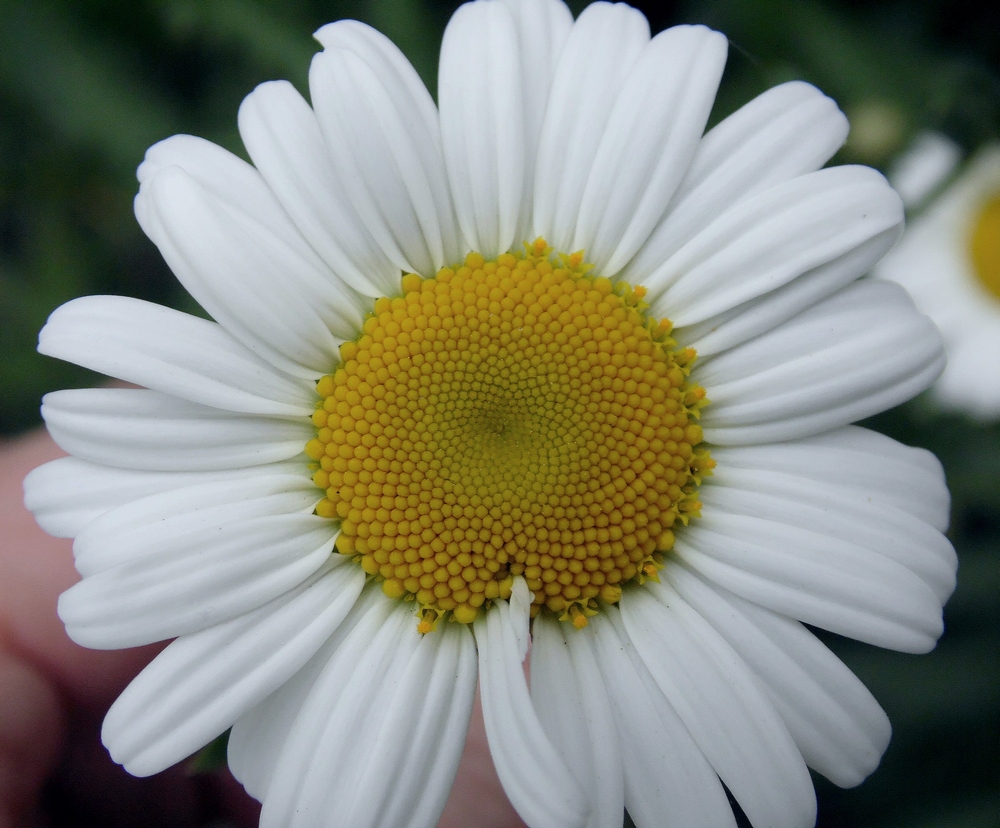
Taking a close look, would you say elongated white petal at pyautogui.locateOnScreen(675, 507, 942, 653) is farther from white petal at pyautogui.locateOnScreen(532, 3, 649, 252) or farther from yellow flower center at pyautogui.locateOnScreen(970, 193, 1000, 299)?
yellow flower center at pyautogui.locateOnScreen(970, 193, 1000, 299)

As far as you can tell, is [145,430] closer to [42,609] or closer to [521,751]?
[521,751]

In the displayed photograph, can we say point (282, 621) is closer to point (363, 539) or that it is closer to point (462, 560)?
point (363, 539)

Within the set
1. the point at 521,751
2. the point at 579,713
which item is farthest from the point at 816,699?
the point at 521,751

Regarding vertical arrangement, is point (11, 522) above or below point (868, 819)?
above

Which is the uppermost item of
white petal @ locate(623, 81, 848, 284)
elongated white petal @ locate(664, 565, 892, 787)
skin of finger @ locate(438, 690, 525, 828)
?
white petal @ locate(623, 81, 848, 284)

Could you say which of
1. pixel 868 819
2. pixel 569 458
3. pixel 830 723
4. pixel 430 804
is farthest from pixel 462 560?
pixel 868 819

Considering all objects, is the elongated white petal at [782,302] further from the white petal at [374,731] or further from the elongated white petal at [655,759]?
the white petal at [374,731]

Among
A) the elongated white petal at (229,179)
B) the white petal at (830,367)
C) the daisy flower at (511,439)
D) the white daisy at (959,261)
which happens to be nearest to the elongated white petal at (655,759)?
the daisy flower at (511,439)

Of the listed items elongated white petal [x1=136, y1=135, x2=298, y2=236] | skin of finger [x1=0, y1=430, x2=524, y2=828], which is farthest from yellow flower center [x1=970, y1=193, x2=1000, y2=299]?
elongated white petal [x1=136, y1=135, x2=298, y2=236]
